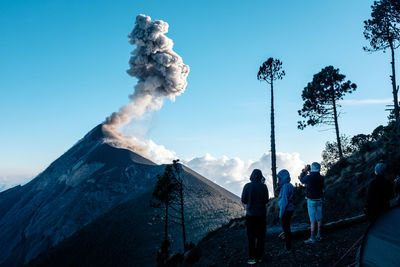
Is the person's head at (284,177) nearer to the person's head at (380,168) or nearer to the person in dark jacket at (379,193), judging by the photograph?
the person in dark jacket at (379,193)

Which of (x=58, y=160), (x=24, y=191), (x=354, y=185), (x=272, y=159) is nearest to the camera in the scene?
(x=354, y=185)

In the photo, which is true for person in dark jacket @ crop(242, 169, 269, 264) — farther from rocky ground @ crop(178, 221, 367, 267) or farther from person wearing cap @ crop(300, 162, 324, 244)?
person wearing cap @ crop(300, 162, 324, 244)

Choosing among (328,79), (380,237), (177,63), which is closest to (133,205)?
(177,63)

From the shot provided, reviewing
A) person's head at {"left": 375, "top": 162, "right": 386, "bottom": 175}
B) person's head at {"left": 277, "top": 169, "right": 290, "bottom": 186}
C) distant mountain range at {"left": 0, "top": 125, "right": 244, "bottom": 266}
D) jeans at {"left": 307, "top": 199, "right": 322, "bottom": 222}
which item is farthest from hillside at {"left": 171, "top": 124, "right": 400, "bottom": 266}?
distant mountain range at {"left": 0, "top": 125, "right": 244, "bottom": 266}

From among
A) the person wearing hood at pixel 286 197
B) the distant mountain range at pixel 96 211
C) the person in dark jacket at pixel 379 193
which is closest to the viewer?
the person in dark jacket at pixel 379 193

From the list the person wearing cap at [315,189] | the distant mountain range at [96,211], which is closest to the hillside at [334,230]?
the person wearing cap at [315,189]

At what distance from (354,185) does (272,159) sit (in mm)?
10298

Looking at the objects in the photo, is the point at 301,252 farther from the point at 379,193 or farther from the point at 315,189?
the point at 379,193

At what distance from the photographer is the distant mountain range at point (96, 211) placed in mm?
43781

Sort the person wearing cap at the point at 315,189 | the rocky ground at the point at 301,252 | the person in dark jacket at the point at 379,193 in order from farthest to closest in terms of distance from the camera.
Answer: the person wearing cap at the point at 315,189
the rocky ground at the point at 301,252
the person in dark jacket at the point at 379,193

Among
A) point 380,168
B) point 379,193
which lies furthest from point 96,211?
point 380,168

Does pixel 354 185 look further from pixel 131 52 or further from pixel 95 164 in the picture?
pixel 95 164

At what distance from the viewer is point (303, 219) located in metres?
12.7

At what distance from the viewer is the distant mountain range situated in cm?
4378
